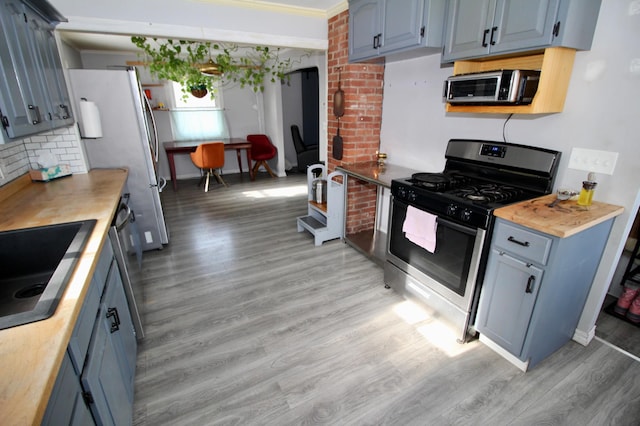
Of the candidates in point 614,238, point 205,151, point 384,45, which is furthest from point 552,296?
point 205,151

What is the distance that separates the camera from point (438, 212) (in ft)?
6.48

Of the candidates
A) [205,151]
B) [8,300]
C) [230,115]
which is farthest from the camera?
[230,115]

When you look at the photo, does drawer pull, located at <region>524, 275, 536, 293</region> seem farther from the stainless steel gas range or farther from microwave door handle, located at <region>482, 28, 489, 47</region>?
microwave door handle, located at <region>482, 28, 489, 47</region>

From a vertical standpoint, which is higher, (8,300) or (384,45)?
(384,45)

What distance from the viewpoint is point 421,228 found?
82.4 inches

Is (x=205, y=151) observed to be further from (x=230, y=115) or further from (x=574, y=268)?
(x=574, y=268)

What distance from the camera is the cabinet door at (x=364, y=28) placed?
99.4 inches

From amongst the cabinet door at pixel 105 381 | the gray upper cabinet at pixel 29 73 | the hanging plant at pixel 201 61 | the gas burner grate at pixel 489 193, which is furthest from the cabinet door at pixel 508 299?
the hanging plant at pixel 201 61

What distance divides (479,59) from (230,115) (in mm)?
5398

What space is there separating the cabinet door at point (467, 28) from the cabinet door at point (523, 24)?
52 millimetres

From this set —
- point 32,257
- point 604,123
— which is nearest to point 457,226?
point 604,123

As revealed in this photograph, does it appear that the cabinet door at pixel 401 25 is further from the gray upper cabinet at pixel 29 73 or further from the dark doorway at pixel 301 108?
the dark doorway at pixel 301 108

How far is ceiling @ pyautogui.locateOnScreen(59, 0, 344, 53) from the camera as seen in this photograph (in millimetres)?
2852

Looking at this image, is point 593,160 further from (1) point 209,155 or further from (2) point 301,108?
(2) point 301,108
